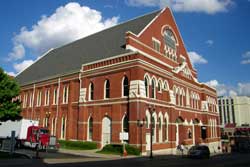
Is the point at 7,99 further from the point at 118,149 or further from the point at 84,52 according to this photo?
the point at 84,52

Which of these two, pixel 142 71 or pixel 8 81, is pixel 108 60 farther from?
pixel 8 81

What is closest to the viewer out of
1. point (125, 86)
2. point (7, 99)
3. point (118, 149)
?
point (118, 149)

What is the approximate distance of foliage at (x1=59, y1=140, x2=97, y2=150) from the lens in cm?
3272

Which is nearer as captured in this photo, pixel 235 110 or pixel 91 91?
pixel 91 91

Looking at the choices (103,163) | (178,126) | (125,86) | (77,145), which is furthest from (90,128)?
(103,163)

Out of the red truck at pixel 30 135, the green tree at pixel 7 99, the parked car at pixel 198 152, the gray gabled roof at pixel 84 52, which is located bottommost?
the parked car at pixel 198 152

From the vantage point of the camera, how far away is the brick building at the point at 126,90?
102ft

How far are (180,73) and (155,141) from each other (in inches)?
611

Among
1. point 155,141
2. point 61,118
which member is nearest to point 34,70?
point 61,118

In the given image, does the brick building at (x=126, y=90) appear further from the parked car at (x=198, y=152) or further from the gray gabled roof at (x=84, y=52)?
the parked car at (x=198, y=152)

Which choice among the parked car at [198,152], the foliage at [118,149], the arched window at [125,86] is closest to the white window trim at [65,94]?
the arched window at [125,86]

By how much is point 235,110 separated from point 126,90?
403ft

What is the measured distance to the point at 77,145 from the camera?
113 ft

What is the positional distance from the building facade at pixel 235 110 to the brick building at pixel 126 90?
87.6 metres
